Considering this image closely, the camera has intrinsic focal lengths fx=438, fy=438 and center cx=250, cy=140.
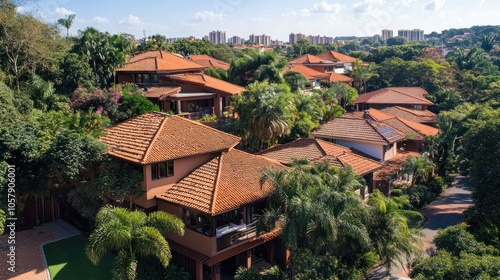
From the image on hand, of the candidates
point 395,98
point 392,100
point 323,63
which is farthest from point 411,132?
point 323,63

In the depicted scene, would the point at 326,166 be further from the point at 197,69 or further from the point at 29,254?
the point at 197,69

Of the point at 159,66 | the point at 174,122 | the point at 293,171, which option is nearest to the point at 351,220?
the point at 293,171

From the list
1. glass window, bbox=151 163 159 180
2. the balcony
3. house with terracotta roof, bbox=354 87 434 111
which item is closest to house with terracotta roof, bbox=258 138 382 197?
the balcony

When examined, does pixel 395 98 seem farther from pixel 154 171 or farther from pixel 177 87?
pixel 154 171

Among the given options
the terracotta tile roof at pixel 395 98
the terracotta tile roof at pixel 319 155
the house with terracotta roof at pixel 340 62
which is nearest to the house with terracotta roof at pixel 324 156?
the terracotta tile roof at pixel 319 155

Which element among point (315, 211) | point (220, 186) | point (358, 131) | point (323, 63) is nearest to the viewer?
point (315, 211)

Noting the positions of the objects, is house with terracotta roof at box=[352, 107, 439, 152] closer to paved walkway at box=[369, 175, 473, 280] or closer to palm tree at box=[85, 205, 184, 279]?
paved walkway at box=[369, 175, 473, 280]

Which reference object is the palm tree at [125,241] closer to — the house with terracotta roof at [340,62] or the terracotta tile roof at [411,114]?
the terracotta tile roof at [411,114]

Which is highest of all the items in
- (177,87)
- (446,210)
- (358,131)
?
(177,87)
